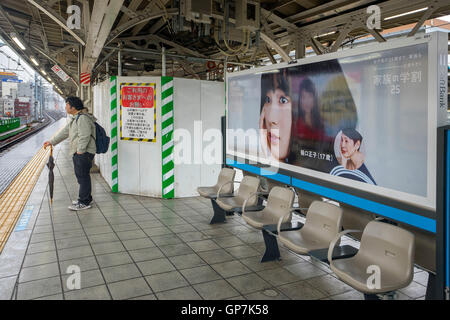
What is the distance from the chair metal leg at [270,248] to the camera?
→ 3879 mm

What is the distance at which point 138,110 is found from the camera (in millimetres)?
6926

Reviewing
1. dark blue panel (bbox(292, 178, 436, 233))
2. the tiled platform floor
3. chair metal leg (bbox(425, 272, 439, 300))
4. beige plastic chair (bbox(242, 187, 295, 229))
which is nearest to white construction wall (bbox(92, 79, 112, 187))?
the tiled platform floor

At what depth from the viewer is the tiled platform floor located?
3180mm

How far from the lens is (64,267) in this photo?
366 centimetres

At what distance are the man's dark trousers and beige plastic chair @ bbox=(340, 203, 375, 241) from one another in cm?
425

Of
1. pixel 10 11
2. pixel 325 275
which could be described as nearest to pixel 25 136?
pixel 10 11

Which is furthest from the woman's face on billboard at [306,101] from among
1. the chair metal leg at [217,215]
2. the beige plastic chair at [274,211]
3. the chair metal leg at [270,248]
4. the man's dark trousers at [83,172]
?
the man's dark trousers at [83,172]

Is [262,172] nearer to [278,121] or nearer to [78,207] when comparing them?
[278,121]

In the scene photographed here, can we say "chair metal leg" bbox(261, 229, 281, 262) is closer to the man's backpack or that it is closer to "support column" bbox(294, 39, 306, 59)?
the man's backpack

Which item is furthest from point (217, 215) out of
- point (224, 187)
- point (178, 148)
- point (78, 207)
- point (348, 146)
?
point (348, 146)

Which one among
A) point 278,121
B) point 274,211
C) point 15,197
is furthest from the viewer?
point 15,197

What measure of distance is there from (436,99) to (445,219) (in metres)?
0.83

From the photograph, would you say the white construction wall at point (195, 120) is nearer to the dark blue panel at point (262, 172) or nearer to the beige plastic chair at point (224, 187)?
the dark blue panel at point (262, 172)

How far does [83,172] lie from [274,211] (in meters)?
3.53
